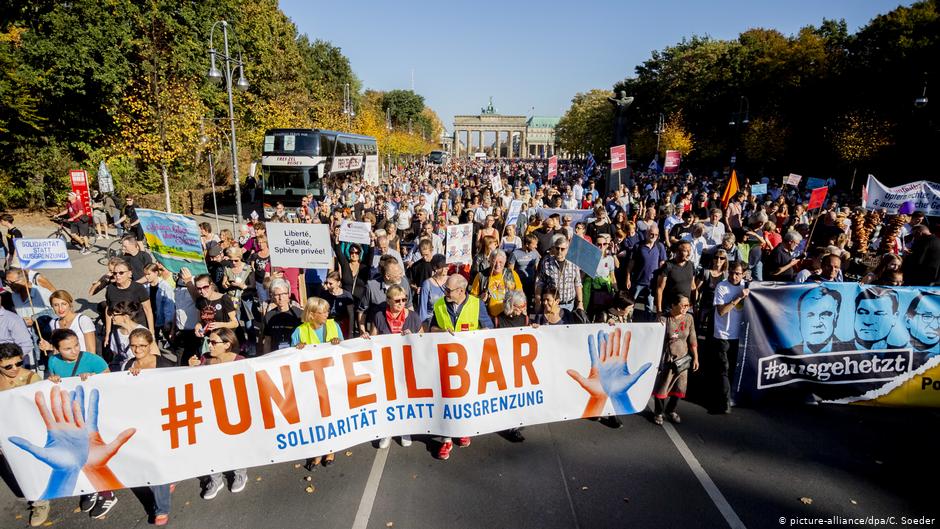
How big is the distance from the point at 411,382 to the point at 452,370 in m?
0.39

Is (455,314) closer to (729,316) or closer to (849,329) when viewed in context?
(729,316)

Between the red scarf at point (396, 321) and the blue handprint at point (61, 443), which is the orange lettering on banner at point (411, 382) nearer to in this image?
the red scarf at point (396, 321)

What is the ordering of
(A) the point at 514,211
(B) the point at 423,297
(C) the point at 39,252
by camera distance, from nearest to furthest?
(B) the point at 423,297, (C) the point at 39,252, (A) the point at 514,211

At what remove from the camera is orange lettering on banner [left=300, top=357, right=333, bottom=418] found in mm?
4262

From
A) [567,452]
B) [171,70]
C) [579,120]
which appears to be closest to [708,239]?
[567,452]

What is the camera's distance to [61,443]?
12.6 feet

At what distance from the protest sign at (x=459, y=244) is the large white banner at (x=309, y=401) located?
3.87m

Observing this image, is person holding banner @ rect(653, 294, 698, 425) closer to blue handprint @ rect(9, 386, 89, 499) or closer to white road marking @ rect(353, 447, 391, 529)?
white road marking @ rect(353, 447, 391, 529)

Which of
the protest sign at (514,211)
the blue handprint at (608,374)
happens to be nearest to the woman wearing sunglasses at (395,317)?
the blue handprint at (608,374)

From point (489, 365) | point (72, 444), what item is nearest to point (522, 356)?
point (489, 365)

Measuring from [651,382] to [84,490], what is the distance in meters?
5.04

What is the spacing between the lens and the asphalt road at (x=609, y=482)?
13.5 feet

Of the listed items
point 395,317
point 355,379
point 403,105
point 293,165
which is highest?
point 403,105

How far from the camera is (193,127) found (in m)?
20.2
